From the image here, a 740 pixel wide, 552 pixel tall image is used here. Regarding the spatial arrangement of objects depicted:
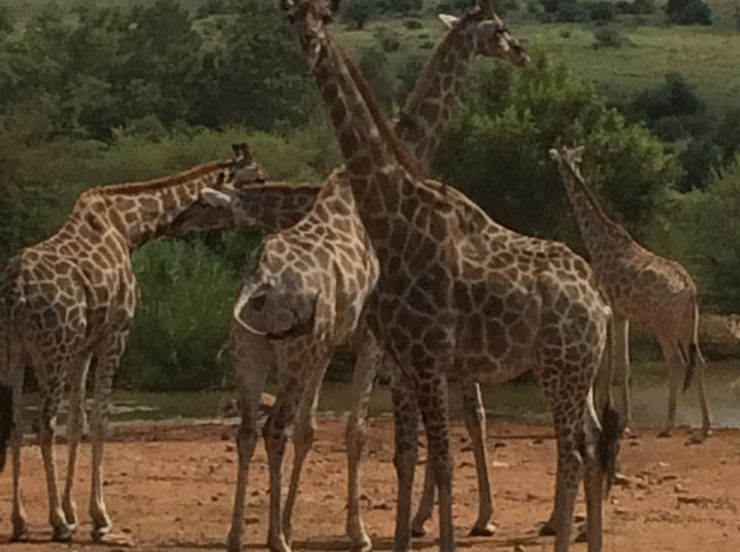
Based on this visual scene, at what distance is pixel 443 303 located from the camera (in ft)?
32.2

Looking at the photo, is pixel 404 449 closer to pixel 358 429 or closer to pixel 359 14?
pixel 358 429

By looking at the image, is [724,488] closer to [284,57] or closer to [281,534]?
[281,534]

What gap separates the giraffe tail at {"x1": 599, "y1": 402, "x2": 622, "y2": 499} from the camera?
1030 cm

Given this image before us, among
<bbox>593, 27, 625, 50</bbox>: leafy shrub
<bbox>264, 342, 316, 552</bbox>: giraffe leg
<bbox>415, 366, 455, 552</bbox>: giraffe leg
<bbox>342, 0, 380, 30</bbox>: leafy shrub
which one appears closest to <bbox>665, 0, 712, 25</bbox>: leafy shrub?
<bbox>593, 27, 625, 50</bbox>: leafy shrub

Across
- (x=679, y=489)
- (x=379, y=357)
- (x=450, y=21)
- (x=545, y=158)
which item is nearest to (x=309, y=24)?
(x=379, y=357)

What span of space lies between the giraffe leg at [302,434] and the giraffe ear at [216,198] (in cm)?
174

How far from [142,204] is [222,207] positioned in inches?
23.3

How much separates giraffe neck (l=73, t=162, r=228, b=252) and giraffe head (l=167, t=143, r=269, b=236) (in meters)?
0.05

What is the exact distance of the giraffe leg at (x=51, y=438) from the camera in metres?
11.3

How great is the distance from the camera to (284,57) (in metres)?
48.9

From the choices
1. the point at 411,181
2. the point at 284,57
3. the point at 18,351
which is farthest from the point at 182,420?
the point at 284,57

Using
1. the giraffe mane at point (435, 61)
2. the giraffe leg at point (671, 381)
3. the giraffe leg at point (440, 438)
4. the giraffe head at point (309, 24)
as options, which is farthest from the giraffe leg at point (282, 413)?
the giraffe leg at point (671, 381)

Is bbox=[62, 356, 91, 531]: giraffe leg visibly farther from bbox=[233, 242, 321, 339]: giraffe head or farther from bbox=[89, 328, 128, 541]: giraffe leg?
bbox=[233, 242, 321, 339]: giraffe head

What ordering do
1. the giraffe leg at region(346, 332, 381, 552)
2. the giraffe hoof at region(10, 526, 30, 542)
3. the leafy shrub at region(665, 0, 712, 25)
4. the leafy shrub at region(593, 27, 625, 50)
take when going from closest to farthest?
the giraffe leg at region(346, 332, 381, 552)
the giraffe hoof at region(10, 526, 30, 542)
the leafy shrub at region(593, 27, 625, 50)
the leafy shrub at region(665, 0, 712, 25)
